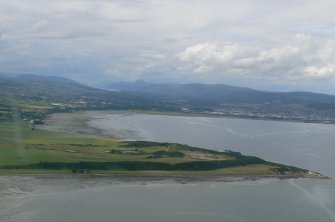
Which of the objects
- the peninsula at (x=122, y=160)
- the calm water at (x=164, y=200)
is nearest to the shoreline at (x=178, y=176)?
the peninsula at (x=122, y=160)

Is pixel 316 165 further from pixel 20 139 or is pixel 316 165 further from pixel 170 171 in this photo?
pixel 20 139

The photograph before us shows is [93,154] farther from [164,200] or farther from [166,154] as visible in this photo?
[164,200]

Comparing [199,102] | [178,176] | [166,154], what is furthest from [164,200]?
[199,102]

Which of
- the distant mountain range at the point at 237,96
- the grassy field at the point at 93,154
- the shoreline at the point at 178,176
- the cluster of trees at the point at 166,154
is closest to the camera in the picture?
the shoreline at the point at 178,176

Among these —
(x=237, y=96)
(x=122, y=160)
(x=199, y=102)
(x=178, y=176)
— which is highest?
(x=237, y=96)

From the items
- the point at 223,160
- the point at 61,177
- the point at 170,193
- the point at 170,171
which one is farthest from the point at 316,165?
the point at 61,177

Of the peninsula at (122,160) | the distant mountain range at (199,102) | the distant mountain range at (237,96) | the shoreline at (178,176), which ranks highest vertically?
the distant mountain range at (237,96)

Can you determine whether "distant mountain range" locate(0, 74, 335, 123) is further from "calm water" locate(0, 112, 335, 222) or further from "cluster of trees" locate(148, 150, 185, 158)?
"calm water" locate(0, 112, 335, 222)

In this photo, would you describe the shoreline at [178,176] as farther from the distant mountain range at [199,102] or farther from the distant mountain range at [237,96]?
the distant mountain range at [237,96]

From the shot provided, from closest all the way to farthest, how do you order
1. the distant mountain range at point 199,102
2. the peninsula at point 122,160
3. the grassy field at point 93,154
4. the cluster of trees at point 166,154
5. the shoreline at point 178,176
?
1. the shoreline at point 178,176
2. the peninsula at point 122,160
3. the grassy field at point 93,154
4. the cluster of trees at point 166,154
5. the distant mountain range at point 199,102
